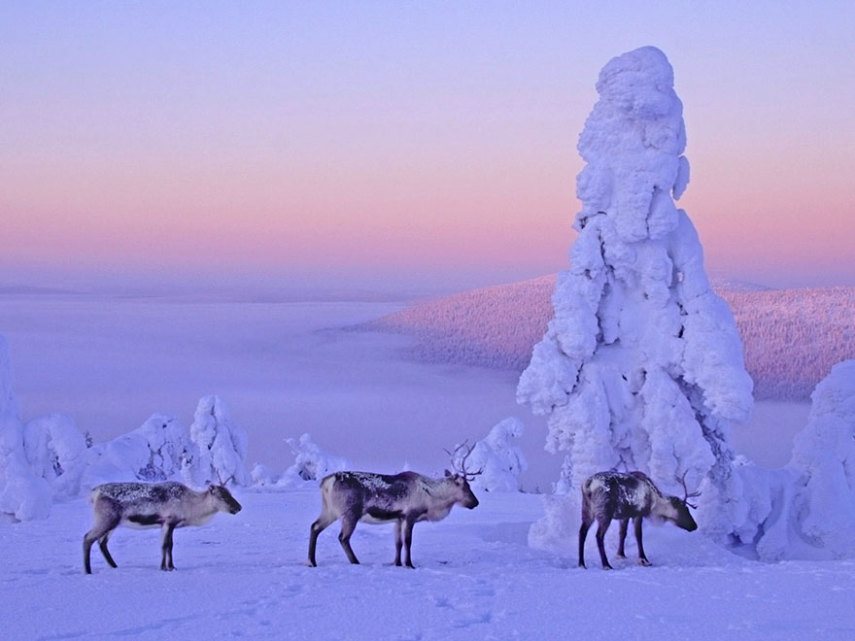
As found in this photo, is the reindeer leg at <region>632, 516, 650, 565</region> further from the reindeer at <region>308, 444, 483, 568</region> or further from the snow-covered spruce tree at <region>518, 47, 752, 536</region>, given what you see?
the snow-covered spruce tree at <region>518, 47, 752, 536</region>

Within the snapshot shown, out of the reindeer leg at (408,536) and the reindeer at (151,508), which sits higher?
the reindeer at (151,508)

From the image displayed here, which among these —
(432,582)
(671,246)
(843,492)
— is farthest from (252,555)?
(843,492)

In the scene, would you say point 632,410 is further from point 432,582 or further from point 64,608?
point 64,608

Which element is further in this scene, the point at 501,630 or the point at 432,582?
the point at 432,582

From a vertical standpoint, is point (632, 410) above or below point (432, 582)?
above

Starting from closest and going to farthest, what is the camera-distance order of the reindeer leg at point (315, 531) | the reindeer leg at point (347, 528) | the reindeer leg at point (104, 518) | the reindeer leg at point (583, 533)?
the reindeer leg at point (104, 518), the reindeer leg at point (315, 531), the reindeer leg at point (347, 528), the reindeer leg at point (583, 533)

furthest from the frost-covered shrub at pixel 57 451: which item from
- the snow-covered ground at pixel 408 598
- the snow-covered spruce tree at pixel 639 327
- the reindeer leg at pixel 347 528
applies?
the reindeer leg at pixel 347 528

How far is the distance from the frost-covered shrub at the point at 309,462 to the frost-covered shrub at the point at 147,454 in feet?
18.8

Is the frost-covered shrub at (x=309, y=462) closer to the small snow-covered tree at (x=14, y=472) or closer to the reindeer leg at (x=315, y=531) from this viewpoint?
the small snow-covered tree at (x=14, y=472)

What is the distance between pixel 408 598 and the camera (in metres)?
10.3

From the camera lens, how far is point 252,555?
1491cm

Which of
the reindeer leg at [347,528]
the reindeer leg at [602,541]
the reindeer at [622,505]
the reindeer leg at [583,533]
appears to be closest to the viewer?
the reindeer leg at [347,528]

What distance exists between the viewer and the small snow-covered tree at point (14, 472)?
76.3ft

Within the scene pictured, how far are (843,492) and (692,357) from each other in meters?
5.71
